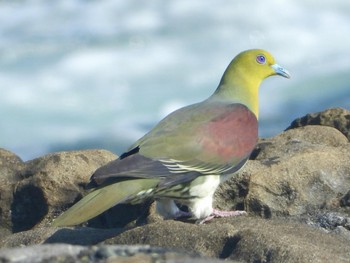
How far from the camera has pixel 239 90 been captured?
11.2 meters

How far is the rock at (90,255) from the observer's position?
20.1ft

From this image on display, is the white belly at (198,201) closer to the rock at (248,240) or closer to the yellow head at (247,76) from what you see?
the rock at (248,240)

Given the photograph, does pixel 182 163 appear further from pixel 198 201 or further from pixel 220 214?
pixel 220 214

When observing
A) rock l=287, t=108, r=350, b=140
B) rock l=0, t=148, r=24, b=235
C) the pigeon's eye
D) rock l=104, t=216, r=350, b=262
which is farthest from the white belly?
rock l=287, t=108, r=350, b=140

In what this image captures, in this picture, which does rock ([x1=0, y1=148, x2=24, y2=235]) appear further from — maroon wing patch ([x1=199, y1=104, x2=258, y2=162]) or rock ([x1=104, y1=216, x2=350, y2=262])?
rock ([x1=104, y1=216, x2=350, y2=262])

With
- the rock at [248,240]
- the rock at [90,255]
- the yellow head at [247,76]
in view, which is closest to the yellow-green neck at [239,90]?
the yellow head at [247,76]

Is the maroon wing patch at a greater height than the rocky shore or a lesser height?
greater

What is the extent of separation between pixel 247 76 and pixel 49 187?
2071 millimetres

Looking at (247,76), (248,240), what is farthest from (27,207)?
(248,240)

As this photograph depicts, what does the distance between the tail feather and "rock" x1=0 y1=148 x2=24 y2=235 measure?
1944 millimetres

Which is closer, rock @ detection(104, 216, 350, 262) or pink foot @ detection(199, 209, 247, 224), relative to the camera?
rock @ detection(104, 216, 350, 262)

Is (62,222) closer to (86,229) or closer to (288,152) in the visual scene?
(86,229)

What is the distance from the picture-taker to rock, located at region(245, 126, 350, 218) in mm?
10281

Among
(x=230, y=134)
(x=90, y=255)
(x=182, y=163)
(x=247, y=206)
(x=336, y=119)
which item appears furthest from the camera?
(x=336, y=119)
